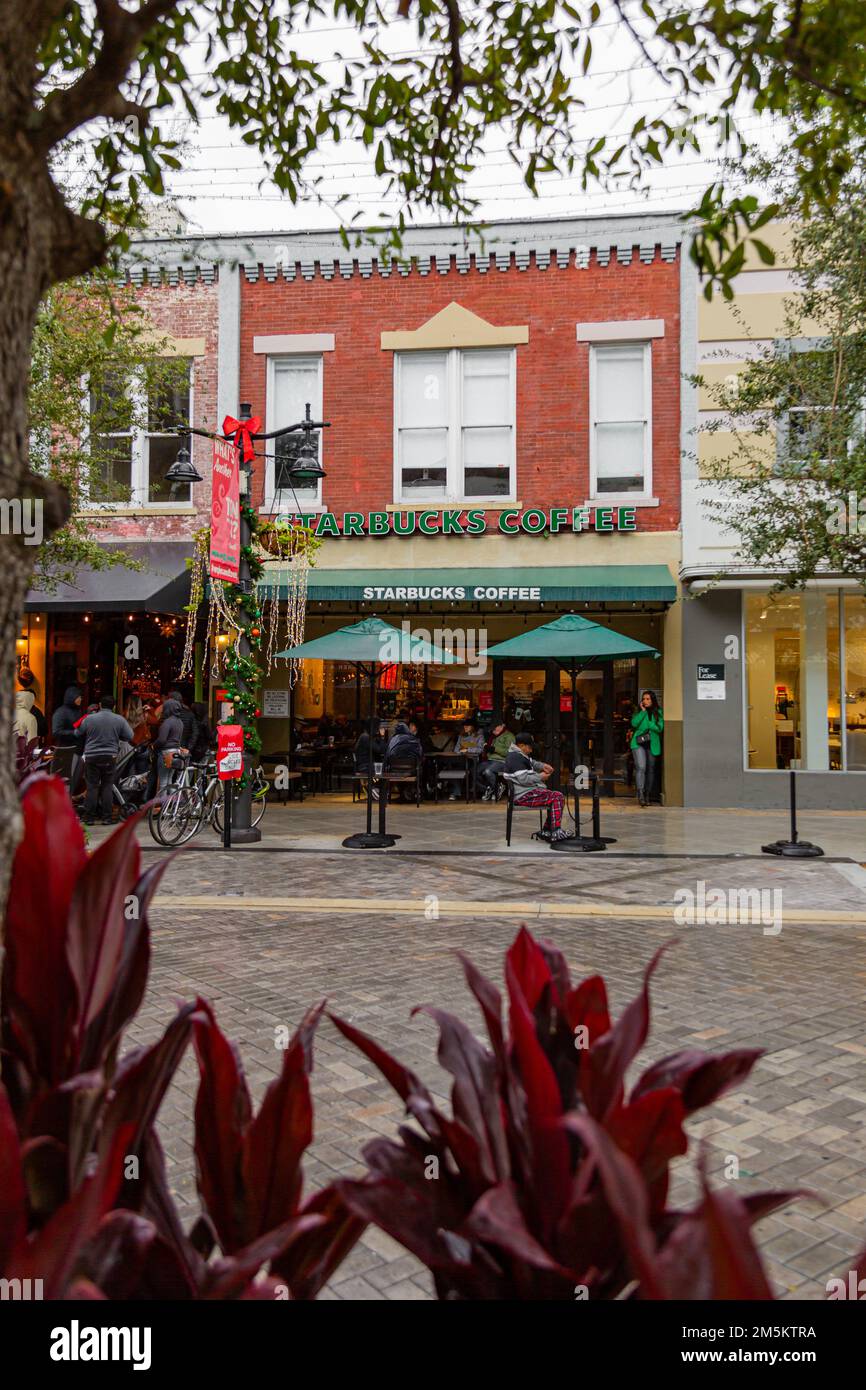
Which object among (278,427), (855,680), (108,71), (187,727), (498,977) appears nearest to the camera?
(108,71)

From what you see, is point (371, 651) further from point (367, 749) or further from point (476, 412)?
point (476, 412)

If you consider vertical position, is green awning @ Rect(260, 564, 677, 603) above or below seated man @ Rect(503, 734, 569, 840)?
above

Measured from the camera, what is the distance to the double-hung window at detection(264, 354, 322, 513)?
16953 mm

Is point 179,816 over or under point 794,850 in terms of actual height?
over

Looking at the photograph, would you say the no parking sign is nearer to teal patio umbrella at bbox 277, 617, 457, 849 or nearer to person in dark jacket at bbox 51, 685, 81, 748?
teal patio umbrella at bbox 277, 617, 457, 849

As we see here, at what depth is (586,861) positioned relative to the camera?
34.8 ft

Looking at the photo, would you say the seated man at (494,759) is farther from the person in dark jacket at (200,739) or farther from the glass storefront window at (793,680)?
the person in dark jacket at (200,739)

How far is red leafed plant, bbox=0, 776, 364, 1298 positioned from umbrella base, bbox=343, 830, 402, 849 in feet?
31.8

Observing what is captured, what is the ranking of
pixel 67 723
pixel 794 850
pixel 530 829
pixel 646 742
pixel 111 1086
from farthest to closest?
pixel 646 742 → pixel 67 723 → pixel 530 829 → pixel 794 850 → pixel 111 1086

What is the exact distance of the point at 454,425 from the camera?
1680cm

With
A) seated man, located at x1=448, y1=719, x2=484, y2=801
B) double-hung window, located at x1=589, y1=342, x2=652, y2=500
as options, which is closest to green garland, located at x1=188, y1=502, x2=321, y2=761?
seated man, located at x1=448, y1=719, x2=484, y2=801

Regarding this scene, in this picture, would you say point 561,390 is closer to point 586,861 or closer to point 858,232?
point 858,232

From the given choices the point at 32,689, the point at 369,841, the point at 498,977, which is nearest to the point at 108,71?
the point at 498,977

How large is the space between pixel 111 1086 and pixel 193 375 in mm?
17356
